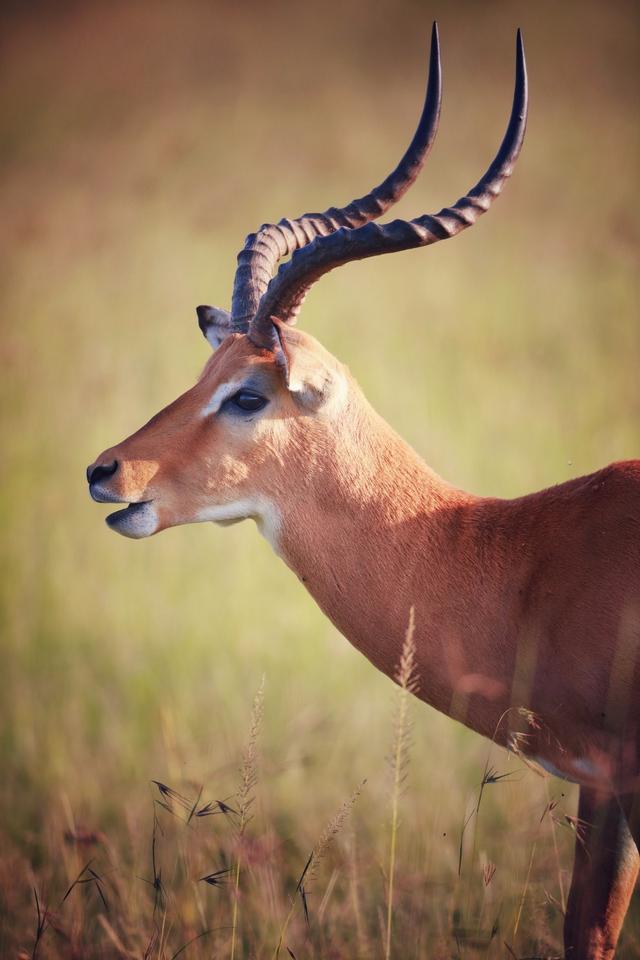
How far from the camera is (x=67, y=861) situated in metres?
6.48

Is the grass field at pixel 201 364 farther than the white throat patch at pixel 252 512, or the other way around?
the grass field at pixel 201 364

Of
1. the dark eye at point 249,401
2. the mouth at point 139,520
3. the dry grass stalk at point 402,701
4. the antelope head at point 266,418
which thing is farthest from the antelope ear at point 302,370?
the dry grass stalk at point 402,701

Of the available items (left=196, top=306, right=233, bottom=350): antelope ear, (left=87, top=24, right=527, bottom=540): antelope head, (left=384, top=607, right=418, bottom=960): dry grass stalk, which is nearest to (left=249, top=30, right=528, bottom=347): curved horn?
(left=87, top=24, right=527, bottom=540): antelope head

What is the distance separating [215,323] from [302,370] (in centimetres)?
116

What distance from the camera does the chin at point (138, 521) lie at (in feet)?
15.8

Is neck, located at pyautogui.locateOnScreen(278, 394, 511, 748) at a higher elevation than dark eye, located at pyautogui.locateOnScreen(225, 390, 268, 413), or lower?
lower

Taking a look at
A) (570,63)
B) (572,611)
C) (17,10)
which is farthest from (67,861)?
(17,10)

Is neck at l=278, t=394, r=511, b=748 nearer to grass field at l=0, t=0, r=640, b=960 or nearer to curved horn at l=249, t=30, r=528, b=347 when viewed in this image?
grass field at l=0, t=0, r=640, b=960

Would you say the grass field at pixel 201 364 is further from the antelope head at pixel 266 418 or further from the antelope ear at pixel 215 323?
the antelope ear at pixel 215 323

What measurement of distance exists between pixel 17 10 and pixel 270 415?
68.2 ft

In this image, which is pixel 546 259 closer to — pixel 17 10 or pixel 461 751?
pixel 461 751

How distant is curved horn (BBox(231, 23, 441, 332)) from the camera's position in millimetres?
5074

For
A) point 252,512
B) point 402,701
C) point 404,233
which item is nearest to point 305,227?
point 404,233

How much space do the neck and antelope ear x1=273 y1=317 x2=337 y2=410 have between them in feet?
0.61
